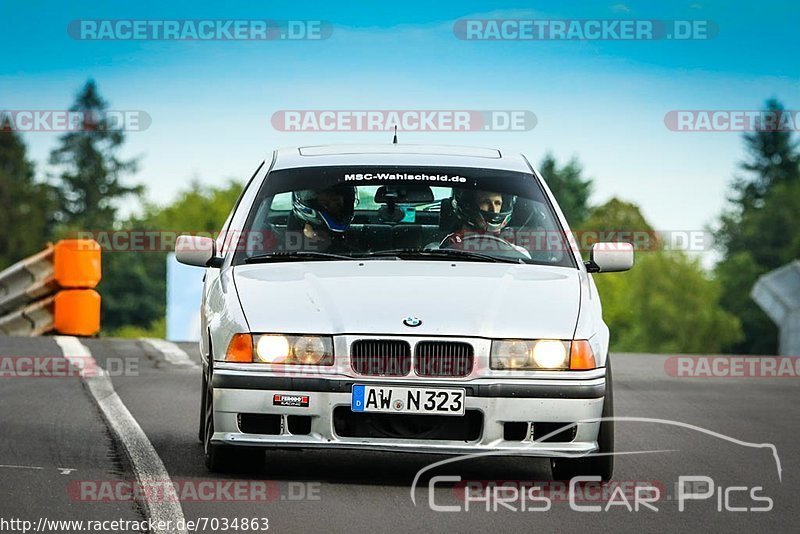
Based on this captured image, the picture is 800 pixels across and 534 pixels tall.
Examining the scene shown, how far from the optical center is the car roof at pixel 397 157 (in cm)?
948

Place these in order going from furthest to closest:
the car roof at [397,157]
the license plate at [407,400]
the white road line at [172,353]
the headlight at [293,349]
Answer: the white road line at [172,353] → the car roof at [397,157] → the headlight at [293,349] → the license plate at [407,400]

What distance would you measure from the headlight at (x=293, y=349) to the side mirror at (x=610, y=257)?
192cm

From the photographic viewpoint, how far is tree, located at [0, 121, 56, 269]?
11794cm

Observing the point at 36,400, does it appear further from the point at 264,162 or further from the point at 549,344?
the point at 549,344

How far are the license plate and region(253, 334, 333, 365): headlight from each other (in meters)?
0.23

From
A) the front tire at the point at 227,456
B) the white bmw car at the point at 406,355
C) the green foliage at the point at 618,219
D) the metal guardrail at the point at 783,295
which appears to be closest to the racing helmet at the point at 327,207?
the white bmw car at the point at 406,355

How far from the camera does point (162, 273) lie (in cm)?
12631

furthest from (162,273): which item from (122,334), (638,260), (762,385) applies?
(762,385)

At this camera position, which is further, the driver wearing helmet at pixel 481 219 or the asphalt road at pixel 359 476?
the driver wearing helmet at pixel 481 219

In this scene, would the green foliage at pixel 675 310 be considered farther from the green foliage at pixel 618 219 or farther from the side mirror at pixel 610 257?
the side mirror at pixel 610 257

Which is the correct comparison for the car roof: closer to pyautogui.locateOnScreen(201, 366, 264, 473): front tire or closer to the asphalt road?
the asphalt road

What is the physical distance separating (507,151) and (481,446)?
3.03 metres

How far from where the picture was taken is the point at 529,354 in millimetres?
7734

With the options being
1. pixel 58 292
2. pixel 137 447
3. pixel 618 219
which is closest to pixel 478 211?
pixel 137 447
